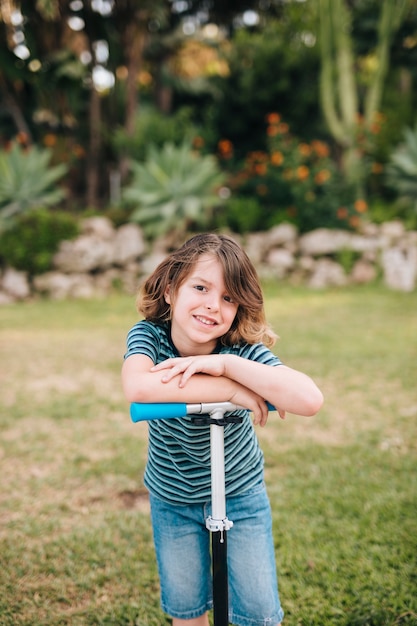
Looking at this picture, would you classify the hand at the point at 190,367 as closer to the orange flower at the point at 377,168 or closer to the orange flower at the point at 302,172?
the orange flower at the point at 302,172

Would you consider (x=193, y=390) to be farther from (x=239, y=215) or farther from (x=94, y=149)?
(x=94, y=149)

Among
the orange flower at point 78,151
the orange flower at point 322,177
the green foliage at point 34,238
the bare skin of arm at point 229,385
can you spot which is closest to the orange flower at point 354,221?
the orange flower at point 322,177

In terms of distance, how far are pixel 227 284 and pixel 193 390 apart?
361mm

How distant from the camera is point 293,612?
→ 7.05ft

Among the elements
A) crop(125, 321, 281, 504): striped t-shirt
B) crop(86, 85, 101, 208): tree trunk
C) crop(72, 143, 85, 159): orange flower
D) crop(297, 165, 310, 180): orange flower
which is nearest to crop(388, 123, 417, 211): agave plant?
crop(297, 165, 310, 180): orange flower

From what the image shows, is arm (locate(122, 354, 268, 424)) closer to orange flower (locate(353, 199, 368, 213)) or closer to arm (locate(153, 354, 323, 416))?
arm (locate(153, 354, 323, 416))

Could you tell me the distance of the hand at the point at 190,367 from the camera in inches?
59.4

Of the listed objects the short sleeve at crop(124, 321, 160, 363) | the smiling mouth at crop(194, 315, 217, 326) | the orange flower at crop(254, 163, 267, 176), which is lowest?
the short sleeve at crop(124, 321, 160, 363)

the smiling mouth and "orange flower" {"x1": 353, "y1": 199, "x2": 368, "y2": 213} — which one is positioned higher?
"orange flower" {"x1": 353, "y1": 199, "x2": 368, "y2": 213}

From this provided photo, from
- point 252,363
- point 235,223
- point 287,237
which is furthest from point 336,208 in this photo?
point 252,363

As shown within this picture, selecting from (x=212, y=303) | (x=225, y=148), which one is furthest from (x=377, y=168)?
(x=212, y=303)

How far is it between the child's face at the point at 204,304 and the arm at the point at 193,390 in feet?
0.58

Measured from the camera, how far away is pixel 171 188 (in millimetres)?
8266

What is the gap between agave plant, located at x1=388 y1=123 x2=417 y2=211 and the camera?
8617mm
